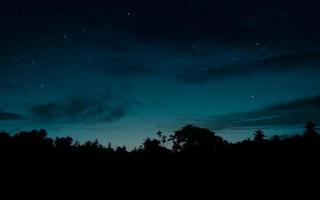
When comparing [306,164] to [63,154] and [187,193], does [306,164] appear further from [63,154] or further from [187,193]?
[63,154]

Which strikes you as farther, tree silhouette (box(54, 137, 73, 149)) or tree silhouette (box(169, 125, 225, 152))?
tree silhouette (box(169, 125, 225, 152))

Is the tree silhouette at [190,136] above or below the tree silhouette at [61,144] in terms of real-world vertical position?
above

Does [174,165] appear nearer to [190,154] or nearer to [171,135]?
[190,154]

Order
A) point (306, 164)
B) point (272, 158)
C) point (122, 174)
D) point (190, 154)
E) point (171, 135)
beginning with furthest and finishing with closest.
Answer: point (171, 135), point (190, 154), point (122, 174), point (272, 158), point (306, 164)

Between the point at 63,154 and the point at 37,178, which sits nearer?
the point at 37,178

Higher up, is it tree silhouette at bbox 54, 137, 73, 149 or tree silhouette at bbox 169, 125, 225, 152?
tree silhouette at bbox 169, 125, 225, 152

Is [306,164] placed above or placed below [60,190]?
above

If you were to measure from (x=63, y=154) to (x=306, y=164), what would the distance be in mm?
12233

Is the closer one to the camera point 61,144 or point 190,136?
point 61,144

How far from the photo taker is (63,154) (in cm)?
1762

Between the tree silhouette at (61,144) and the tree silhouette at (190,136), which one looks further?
the tree silhouette at (190,136)

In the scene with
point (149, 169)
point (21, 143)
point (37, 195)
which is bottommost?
point (37, 195)

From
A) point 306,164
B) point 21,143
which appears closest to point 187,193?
point 306,164

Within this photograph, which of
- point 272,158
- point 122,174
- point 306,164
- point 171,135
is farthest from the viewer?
point 171,135
